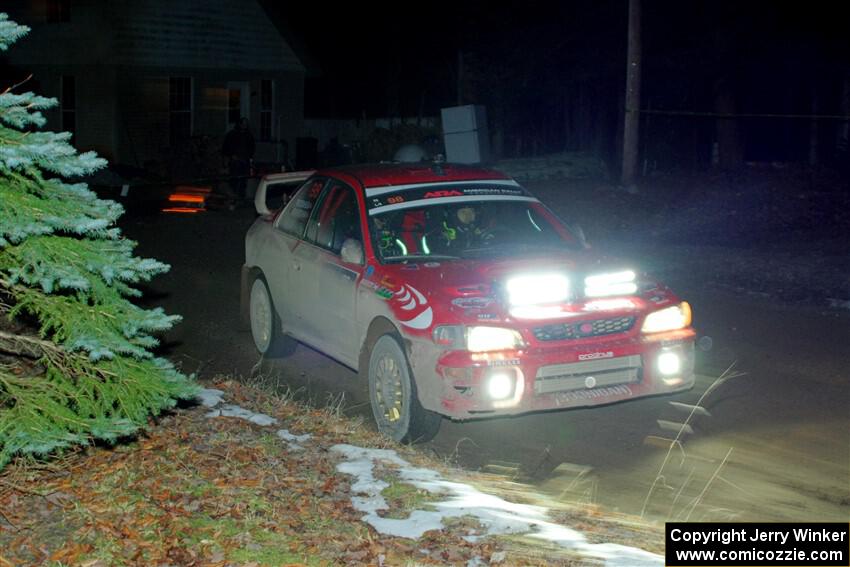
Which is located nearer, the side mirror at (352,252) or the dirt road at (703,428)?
the dirt road at (703,428)

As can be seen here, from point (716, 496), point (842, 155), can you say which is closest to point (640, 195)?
point (842, 155)

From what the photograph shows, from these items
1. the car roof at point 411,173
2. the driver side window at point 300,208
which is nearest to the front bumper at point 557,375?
the car roof at point 411,173

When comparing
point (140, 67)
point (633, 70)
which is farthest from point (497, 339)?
point (140, 67)

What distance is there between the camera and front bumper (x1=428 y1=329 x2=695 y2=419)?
7.45 meters

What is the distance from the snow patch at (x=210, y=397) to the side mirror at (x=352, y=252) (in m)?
1.32

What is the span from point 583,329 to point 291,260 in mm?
3081

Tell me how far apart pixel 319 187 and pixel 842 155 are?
66.8ft

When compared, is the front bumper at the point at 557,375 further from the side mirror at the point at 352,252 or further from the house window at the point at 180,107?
the house window at the point at 180,107

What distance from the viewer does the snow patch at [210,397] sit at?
8.06 metres

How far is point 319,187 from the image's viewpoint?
32.8 feet

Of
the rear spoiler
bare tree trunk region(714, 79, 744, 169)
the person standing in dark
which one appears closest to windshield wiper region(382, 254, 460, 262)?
the rear spoiler

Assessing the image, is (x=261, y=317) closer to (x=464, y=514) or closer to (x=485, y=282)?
(x=485, y=282)

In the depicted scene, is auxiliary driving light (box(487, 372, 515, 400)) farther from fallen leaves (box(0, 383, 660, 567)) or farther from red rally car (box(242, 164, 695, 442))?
fallen leaves (box(0, 383, 660, 567))

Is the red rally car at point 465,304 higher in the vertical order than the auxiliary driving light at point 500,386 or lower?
higher
